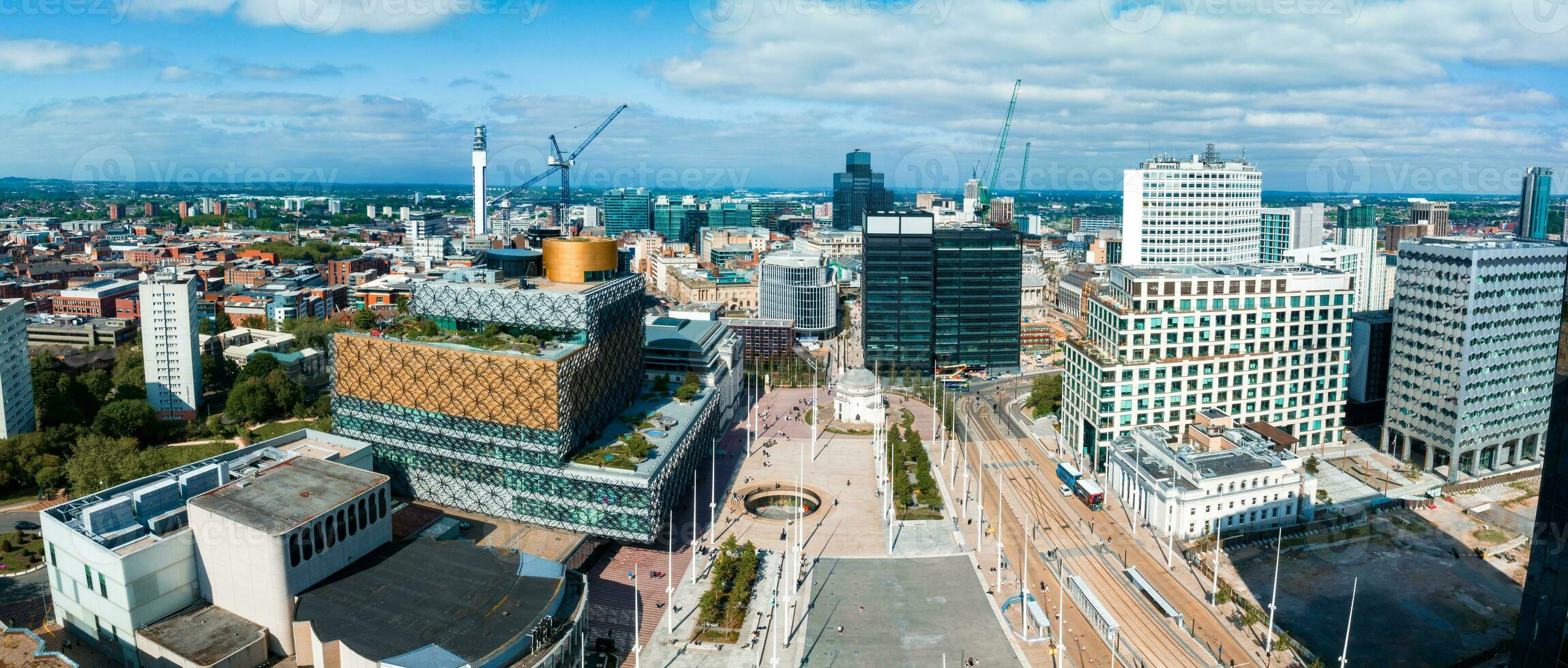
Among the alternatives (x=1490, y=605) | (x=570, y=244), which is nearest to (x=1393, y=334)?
(x=1490, y=605)

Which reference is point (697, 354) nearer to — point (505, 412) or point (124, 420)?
point (505, 412)

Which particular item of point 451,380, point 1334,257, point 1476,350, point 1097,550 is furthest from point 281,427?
point 1334,257

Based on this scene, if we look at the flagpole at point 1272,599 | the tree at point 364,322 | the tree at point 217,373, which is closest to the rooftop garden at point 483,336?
the tree at point 364,322

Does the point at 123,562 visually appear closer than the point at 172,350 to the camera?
Yes

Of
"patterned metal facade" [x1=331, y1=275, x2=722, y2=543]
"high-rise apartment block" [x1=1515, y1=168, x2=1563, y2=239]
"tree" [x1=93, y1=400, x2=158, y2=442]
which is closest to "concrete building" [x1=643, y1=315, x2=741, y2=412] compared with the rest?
"patterned metal facade" [x1=331, y1=275, x2=722, y2=543]

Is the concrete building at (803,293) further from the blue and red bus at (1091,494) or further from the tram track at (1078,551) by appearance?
the blue and red bus at (1091,494)

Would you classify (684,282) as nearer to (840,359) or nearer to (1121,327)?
(840,359)
